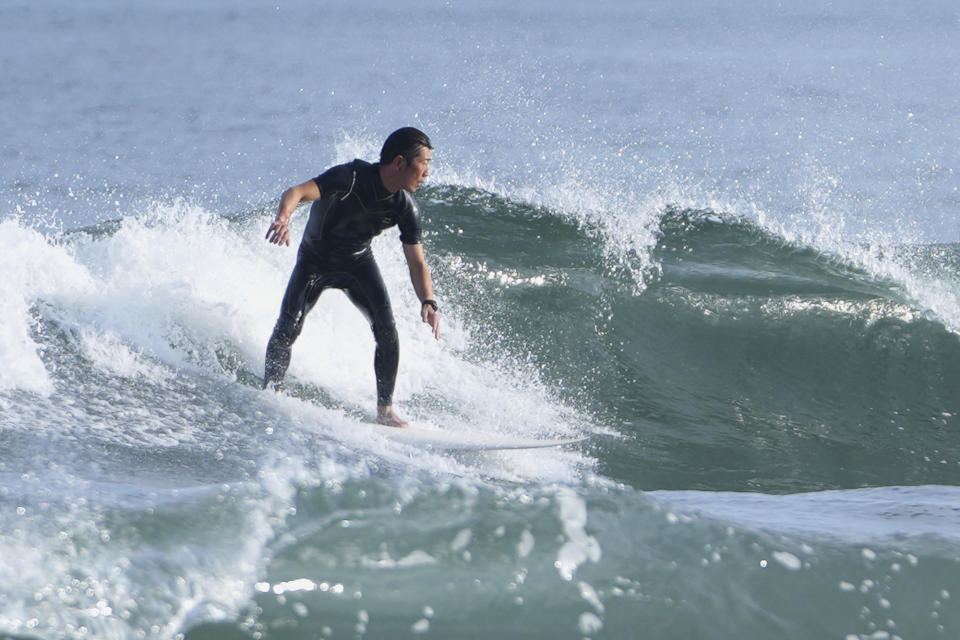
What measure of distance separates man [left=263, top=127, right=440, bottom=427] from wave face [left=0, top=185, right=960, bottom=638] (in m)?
0.41

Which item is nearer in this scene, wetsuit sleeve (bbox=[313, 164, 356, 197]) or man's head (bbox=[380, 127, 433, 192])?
man's head (bbox=[380, 127, 433, 192])

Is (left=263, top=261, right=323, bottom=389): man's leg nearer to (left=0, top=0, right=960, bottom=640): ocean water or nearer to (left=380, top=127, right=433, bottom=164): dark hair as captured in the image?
(left=0, top=0, right=960, bottom=640): ocean water

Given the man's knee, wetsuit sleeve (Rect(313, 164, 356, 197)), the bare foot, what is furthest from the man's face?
the bare foot

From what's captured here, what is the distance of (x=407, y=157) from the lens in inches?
209

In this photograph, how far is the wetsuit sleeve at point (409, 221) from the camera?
5.64 meters

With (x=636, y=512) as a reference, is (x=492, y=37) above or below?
above

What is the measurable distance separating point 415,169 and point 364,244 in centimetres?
63

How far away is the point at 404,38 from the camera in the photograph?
5256 centimetres

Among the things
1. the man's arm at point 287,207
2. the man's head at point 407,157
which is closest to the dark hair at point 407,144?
the man's head at point 407,157

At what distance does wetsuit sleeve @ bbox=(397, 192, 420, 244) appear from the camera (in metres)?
5.64

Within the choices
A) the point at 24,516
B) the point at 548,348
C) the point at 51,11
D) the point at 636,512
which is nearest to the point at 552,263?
the point at 548,348

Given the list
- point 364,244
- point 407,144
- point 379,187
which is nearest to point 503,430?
point 364,244

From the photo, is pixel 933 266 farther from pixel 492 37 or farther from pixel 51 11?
pixel 51 11

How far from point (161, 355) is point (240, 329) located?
0.66 meters
